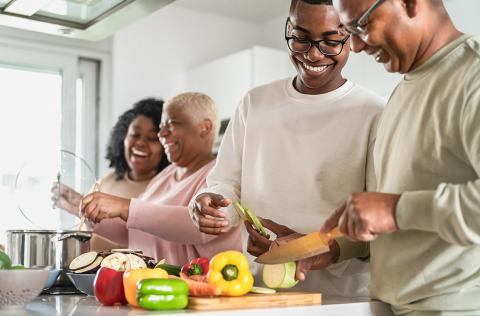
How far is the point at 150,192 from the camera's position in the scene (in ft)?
7.91

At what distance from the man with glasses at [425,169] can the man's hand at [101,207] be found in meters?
1.04

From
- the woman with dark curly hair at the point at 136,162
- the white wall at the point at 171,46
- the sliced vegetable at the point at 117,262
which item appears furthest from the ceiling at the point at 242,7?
the sliced vegetable at the point at 117,262

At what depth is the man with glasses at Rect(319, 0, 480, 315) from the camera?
1.03m

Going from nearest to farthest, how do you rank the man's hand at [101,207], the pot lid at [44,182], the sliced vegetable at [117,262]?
the sliced vegetable at [117,262] → the man's hand at [101,207] → the pot lid at [44,182]

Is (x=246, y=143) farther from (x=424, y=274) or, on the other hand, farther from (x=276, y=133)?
(x=424, y=274)

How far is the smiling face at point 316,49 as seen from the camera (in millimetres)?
1508

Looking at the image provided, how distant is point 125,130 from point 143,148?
1.09ft

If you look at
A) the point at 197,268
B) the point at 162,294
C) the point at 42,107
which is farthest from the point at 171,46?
the point at 162,294

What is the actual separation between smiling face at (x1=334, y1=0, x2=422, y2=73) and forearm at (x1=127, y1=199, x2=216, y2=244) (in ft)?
3.25

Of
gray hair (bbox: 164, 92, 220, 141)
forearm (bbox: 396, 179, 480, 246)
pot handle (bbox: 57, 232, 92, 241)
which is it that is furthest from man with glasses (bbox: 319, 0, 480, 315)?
gray hair (bbox: 164, 92, 220, 141)

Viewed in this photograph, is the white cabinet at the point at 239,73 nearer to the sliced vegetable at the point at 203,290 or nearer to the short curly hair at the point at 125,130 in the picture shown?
the short curly hair at the point at 125,130

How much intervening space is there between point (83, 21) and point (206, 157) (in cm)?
64

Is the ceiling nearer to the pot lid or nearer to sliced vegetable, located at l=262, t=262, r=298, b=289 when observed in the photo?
the pot lid

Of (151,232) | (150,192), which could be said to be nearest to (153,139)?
(150,192)
